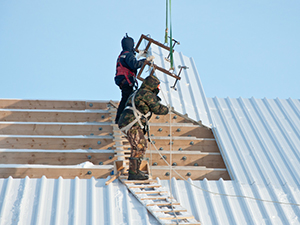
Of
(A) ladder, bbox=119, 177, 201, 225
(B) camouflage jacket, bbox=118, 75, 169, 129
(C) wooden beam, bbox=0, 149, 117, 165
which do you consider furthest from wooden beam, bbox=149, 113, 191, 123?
(A) ladder, bbox=119, 177, 201, 225

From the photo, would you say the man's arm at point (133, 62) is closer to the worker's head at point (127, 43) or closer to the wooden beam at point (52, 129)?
the worker's head at point (127, 43)

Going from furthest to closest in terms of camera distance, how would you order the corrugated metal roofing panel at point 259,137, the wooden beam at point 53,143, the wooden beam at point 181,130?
the wooden beam at point 181,130 < the wooden beam at point 53,143 < the corrugated metal roofing panel at point 259,137

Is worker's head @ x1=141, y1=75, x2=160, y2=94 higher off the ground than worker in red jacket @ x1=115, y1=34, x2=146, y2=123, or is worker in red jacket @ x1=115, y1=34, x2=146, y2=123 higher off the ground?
worker in red jacket @ x1=115, y1=34, x2=146, y2=123

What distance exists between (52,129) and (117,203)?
10.9ft

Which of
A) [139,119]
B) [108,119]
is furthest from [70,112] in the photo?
[139,119]

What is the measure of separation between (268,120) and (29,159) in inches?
221

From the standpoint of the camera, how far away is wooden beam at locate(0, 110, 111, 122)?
8.10 metres

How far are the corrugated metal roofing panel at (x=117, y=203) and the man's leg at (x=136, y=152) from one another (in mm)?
284

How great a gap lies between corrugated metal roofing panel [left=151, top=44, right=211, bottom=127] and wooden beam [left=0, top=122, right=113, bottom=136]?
162 centimetres

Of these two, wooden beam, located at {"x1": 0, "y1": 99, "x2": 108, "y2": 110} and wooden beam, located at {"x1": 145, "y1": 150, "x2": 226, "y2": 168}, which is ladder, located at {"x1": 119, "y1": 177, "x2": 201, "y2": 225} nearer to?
wooden beam, located at {"x1": 145, "y1": 150, "x2": 226, "y2": 168}

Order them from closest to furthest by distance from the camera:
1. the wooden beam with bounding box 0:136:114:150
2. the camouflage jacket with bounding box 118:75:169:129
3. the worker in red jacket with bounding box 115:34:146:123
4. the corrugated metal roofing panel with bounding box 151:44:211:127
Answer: the camouflage jacket with bounding box 118:75:169:129
the worker in red jacket with bounding box 115:34:146:123
the wooden beam with bounding box 0:136:114:150
the corrugated metal roofing panel with bounding box 151:44:211:127

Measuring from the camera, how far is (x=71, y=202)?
481 centimetres

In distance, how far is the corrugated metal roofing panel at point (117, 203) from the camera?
180 inches

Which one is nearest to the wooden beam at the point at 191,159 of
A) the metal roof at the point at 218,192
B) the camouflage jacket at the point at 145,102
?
the metal roof at the point at 218,192
